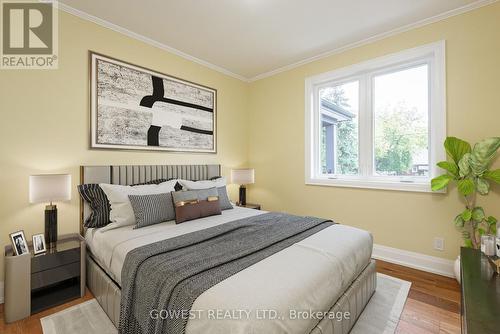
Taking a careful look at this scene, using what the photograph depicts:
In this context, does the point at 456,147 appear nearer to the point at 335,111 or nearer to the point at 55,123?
the point at 335,111

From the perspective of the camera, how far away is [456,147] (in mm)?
2340

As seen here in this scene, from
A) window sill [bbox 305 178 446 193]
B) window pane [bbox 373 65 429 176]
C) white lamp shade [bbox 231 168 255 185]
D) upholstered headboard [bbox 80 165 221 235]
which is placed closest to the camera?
upholstered headboard [bbox 80 165 221 235]

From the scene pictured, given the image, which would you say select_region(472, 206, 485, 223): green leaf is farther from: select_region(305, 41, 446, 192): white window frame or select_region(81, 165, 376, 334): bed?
select_region(81, 165, 376, 334): bed

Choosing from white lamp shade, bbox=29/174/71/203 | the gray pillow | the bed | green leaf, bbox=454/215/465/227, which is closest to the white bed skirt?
the bed

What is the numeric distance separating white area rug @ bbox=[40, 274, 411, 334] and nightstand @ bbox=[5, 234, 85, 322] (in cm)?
19

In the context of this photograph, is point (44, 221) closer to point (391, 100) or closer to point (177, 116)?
point (177, 116)

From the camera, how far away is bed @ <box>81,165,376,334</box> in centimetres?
105

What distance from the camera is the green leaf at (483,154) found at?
2057 mm

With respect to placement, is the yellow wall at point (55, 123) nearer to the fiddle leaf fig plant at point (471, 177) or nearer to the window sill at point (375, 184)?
the window sill at point (375, 184)

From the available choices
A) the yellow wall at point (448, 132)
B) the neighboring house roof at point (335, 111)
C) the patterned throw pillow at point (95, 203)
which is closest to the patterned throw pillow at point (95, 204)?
the patterned throw pillow at point (95, 203)

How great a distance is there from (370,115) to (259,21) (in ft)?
6.06

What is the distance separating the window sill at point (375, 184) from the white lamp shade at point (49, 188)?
298 cm

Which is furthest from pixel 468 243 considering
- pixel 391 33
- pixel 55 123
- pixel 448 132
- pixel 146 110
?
pixel 55 123

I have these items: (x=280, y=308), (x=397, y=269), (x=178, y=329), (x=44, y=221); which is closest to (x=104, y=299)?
(x=44, y=221)
